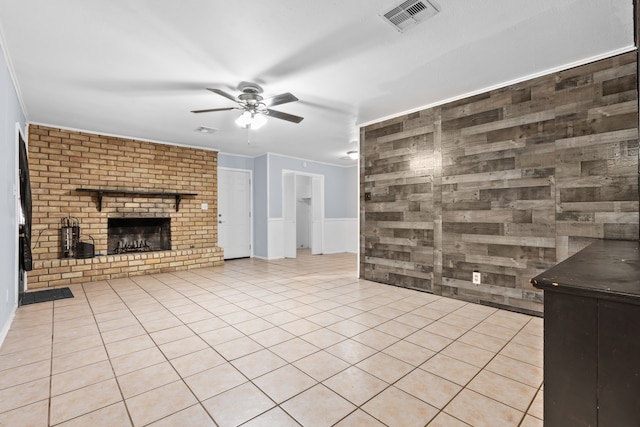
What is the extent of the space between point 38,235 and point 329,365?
5.14m

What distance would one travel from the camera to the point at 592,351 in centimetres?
83

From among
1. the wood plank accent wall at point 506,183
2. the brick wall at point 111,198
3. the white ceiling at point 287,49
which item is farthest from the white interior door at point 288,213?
the white ceiling at point 287,49

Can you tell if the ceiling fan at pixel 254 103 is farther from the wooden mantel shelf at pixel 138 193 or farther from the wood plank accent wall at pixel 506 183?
the wooden mantel shelf at pixel 138 193

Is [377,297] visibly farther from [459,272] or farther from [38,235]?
[38,235]

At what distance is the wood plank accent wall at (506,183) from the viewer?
2732 mm

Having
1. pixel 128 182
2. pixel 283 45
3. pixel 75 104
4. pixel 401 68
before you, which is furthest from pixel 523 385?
pixel 128 182

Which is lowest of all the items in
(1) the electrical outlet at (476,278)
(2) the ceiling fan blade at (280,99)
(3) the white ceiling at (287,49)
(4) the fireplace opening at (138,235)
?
(1) the electrical outlet at (476,278)

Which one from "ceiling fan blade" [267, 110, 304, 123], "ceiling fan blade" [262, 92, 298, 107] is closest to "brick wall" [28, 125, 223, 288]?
"ceiling fan blade" [267, 110, 304, 123]

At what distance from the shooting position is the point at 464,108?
3697 millimetres

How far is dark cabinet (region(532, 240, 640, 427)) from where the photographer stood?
0.78m

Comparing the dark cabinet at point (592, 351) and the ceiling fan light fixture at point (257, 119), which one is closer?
the dark cabinet at point (592, 351)

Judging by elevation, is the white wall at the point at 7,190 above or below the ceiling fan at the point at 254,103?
below

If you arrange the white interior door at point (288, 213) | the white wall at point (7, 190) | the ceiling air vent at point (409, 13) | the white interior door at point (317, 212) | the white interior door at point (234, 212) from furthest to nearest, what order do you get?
1. the white interior door at point (317, 212)
2. the white interior door at point (288, 213)
3. the white interior door at point (234, 212)
4. the white wall at point (7, 190)
5. the ceiling air vent at point (409, 13)

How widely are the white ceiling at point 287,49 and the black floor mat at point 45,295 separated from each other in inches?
94.9
